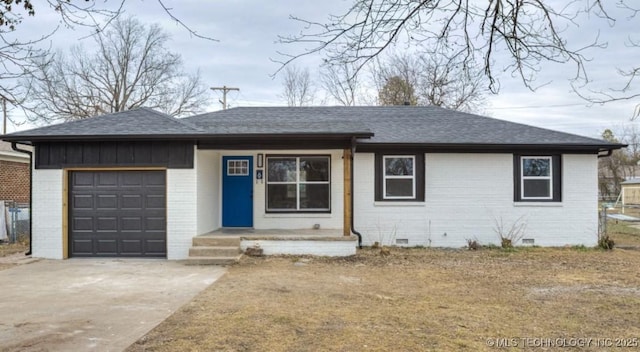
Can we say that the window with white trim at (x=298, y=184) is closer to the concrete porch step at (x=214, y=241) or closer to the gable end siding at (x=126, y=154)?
the concrete porch step at (x=214, y=241)

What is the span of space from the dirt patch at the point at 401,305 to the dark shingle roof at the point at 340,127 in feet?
10.5

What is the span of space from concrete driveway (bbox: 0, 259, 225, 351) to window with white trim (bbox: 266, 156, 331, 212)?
11.6 ft

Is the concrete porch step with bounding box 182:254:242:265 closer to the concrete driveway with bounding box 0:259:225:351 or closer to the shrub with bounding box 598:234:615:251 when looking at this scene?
the concrete driveway with bounding box 0:259:225:351

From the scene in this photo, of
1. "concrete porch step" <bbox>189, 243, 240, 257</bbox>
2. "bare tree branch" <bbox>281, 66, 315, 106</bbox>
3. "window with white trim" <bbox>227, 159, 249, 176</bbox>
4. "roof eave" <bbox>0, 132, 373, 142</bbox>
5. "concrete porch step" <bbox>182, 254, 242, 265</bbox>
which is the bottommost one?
"concrete porch step" <bbox>182, 254, 242, 265</bbox>

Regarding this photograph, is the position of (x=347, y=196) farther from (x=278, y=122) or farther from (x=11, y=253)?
(x=11, y=253)

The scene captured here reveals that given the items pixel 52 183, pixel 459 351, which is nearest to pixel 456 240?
pixel 459 351

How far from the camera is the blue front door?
12570 mm

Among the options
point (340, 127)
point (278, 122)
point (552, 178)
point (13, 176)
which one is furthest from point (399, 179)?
point (13, 176)

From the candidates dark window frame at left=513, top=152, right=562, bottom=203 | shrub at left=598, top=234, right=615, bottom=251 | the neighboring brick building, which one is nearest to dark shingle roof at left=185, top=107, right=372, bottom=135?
dark window frame at left=513, top=152, right=562, bottom=203

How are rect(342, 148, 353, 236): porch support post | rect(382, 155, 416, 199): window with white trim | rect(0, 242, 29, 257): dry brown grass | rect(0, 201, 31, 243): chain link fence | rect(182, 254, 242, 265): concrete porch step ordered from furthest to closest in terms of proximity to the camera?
rect(0, 201, 31, 243): chain link fence, rect(382, 155, 416, 199): window with white trim, rect(0, 242, 29, 257): dry brown grass, rect(342, 148, 353, 236): porch support post, rect(182, 254, 242, 265): concrete porch step

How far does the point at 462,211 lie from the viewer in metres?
12.4

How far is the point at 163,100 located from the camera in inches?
1336

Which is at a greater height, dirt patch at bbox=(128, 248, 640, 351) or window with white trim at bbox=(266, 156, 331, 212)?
window with white trim at bbox=(266, 156, 331, 212)

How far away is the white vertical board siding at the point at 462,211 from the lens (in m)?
12.3
